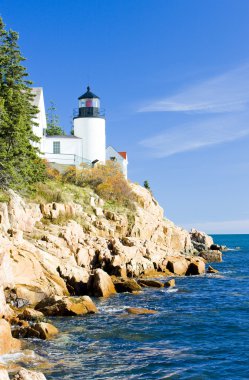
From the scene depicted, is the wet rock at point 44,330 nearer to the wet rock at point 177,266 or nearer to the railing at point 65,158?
the wet rock at point 177,266

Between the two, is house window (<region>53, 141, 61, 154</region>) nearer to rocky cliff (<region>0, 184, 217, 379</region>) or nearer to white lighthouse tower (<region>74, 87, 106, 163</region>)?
white lighthouse tower (<region>74, 87, 106, 163</region>)

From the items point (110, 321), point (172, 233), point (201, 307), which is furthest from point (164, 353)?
point (172, 233)

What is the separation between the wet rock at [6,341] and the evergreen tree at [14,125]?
17.2 m

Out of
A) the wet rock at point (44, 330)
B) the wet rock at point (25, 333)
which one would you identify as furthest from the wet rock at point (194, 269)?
the wet rock at point (25, 333)

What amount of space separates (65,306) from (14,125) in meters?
15.2

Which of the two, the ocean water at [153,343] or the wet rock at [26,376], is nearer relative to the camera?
the wet rock at [26,376]

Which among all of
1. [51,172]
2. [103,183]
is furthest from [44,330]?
[103,183]

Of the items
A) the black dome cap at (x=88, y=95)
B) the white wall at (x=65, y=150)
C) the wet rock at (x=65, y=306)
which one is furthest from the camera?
the black dome cap at (x=88, y=95)

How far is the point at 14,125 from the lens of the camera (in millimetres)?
33156

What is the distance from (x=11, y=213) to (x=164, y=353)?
59.2 feet

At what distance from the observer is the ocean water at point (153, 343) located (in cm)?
1528

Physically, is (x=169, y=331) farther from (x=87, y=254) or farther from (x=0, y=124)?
(x=0, y=124)

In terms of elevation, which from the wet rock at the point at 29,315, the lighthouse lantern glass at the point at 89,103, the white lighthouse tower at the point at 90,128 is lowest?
the wet rock at the point at 29,315

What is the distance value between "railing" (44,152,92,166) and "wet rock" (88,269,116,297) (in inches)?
1126
